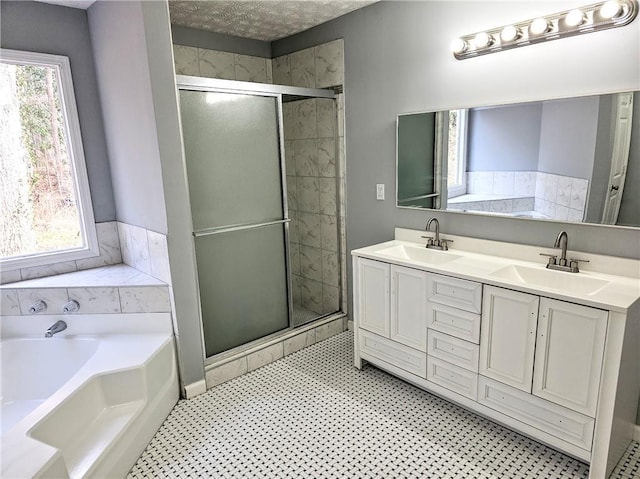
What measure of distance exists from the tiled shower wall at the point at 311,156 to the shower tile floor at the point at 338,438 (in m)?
1.02

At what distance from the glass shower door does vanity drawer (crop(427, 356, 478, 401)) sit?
1.20m

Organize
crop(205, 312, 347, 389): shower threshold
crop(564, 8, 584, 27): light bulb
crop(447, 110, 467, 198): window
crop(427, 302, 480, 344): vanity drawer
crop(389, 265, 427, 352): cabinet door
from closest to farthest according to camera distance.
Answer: crop(564, 8, 584, 27): light bulb < crop(427, 302, 480, 344): vanity drawer < crop(389, 265, 427, 352): cabinet door < crop(447, 110, 467, 198): window < crop(205, 312, 347, 389): shower threshold

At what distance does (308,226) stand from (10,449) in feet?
8.26

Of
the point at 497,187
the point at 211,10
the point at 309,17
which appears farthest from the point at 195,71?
the point at 497,187

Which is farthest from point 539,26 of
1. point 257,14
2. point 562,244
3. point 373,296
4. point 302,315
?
point 302,315

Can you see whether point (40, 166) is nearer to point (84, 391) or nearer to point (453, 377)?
point (84, 391)

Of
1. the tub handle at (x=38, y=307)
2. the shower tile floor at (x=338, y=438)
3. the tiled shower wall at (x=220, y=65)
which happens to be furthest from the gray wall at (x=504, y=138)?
the tub handle at (x=38, y=307)

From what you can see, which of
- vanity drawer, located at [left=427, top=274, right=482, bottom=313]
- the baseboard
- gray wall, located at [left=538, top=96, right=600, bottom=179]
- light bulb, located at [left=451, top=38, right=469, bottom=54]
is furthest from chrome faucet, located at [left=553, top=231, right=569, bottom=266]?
the baseboard

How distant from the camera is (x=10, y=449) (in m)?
1.48

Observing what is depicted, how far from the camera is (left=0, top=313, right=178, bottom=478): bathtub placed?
1594 millimetres

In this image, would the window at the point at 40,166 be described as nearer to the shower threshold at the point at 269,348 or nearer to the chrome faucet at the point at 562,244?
the shower threshold at the point at 269,348

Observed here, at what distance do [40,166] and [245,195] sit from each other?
4.45 feet

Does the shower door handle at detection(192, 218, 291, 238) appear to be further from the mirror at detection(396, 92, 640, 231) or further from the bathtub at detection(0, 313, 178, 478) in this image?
the mirror at detection(396, 92, 640, 231)

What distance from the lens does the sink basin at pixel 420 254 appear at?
2.45 metres
